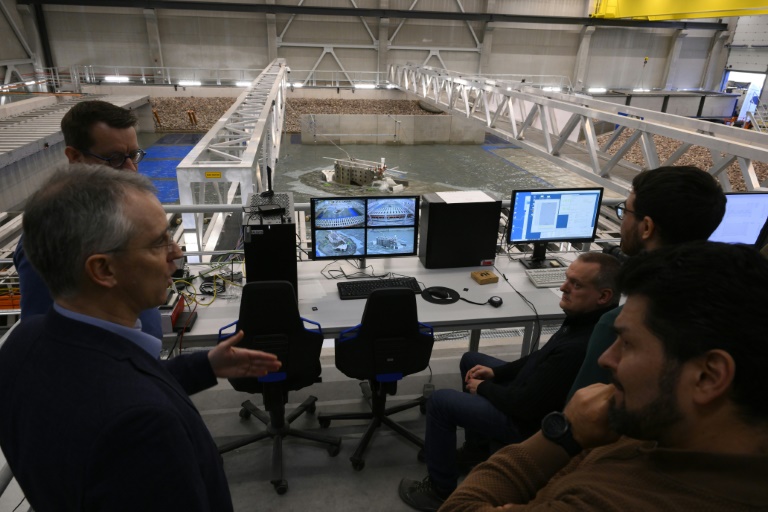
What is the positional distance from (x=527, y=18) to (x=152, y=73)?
1300 cm

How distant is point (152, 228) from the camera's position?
38.0 inches

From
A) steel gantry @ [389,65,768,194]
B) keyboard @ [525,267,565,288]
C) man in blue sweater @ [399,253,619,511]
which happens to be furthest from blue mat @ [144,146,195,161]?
man in blue sweater @ [399,253,619,511]

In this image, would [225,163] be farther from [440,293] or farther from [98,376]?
[98,376]

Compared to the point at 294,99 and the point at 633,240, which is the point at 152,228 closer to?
the point at 633,240

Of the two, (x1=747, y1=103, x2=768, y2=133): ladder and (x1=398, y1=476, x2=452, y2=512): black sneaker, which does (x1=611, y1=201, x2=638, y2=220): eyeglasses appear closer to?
(x1=398, y1=476, x2=452, y2=512): black sneaker

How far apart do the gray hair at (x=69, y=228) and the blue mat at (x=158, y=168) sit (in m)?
10.7

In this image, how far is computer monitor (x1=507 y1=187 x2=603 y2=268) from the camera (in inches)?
124

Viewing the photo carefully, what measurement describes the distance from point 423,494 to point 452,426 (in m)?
0.44

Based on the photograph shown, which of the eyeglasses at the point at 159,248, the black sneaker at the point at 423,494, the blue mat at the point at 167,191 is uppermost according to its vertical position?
the eyeglasses at the point at 159,248

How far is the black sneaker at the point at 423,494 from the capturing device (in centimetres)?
227

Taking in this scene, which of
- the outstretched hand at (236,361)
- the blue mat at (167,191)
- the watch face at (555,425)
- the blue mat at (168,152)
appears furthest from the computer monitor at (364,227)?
the blue mat at (168,152)

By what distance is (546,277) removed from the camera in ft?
10.2

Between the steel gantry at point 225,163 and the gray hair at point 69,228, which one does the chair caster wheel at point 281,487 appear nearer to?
the steel gantry at point 225,163

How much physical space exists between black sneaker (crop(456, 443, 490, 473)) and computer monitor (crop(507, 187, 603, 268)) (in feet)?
4.59
